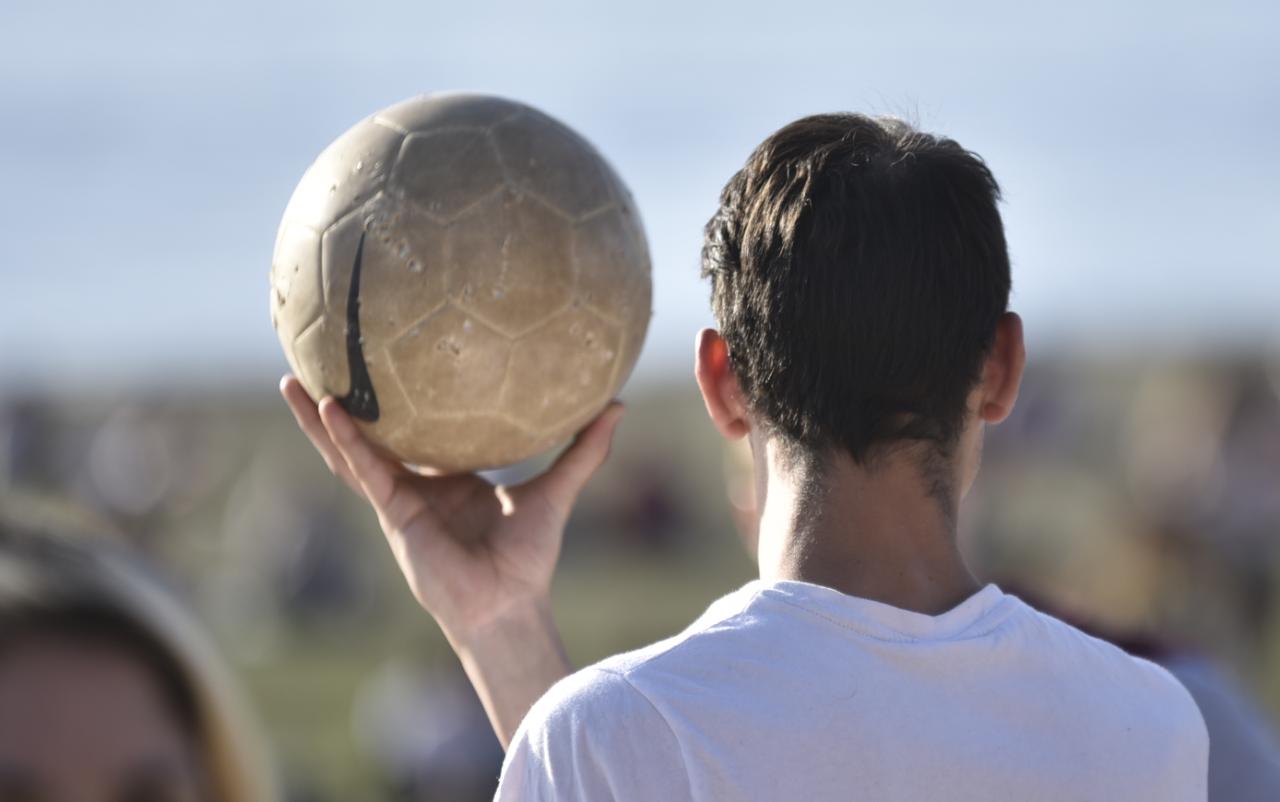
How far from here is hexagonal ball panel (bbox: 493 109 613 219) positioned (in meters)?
3.16

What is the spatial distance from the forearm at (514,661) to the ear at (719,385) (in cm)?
75

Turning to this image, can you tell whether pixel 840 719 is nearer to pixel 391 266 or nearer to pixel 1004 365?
pixel 1004 365

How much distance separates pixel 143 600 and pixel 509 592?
4.04 feet

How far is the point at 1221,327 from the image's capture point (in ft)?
182

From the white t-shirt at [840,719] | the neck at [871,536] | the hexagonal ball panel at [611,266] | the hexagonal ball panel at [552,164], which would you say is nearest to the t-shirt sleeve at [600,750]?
the white t-shirt at [840,719]

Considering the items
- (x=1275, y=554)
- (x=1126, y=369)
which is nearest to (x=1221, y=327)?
(x=1126, y=369)

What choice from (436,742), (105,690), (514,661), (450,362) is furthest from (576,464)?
(436,742)

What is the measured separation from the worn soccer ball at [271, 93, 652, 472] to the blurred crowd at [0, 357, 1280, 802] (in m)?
0.89

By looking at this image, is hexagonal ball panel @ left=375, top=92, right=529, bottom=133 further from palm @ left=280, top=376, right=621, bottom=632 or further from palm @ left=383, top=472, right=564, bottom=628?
palm @ left=383, top=472, right=564, bottom=628

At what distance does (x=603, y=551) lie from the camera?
2178cm

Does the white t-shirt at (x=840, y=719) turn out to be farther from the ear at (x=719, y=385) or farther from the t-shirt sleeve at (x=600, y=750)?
the ear at (x=719, y=385)

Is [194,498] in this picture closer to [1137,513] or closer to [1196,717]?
[1137,513]

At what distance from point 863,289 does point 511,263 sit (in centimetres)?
107

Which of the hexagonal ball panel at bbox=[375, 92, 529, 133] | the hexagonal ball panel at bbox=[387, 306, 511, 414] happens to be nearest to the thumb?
the hexagonal ball panel at bbox=[387, 306, 511, 414]
